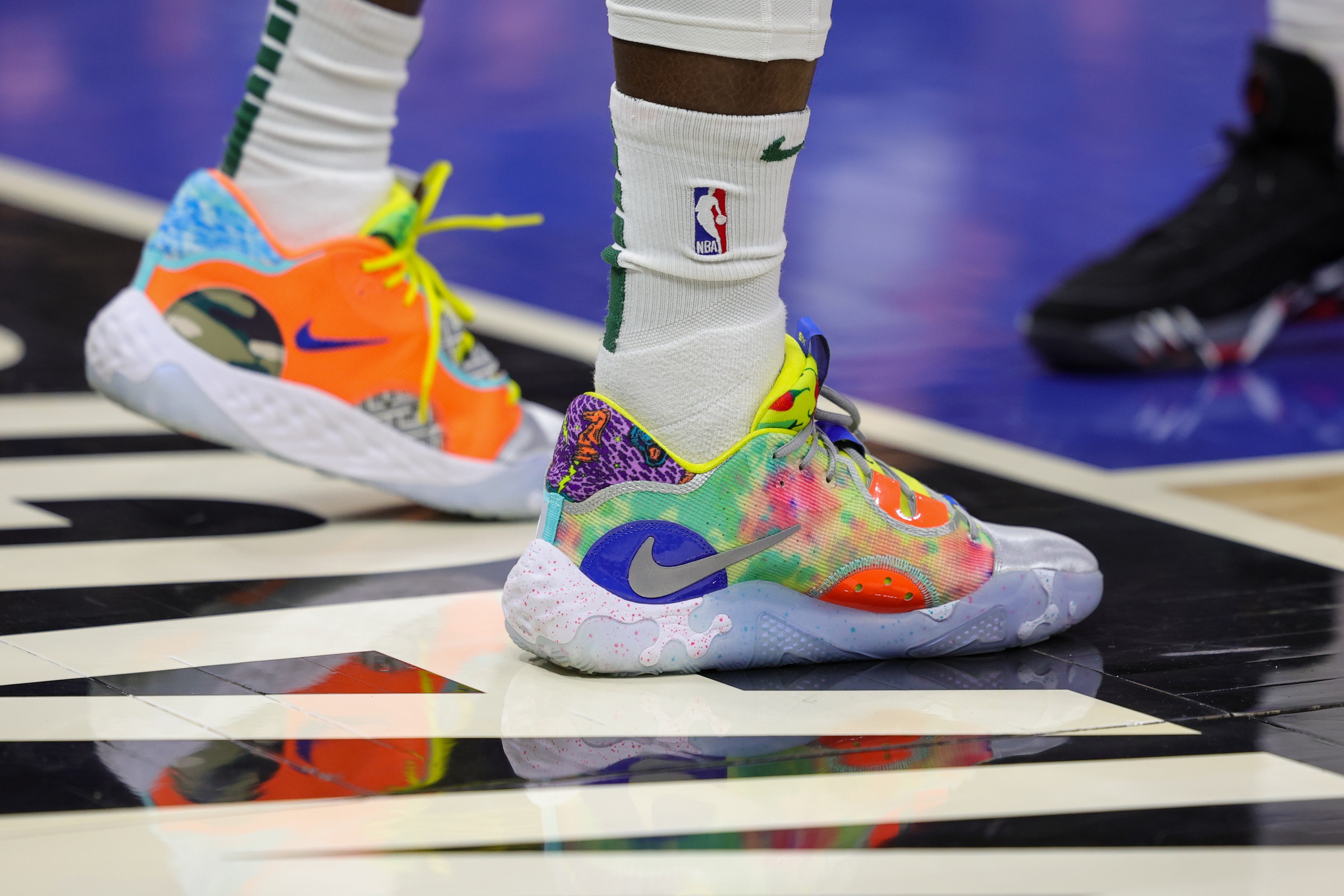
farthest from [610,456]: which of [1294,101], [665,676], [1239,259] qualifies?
[1294,101]

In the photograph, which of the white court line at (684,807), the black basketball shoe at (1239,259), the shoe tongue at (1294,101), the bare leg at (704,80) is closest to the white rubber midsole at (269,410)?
the bare leg at (704,80)

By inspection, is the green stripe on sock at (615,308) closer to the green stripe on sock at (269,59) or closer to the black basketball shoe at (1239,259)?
the green stripe on sock at (269,59)

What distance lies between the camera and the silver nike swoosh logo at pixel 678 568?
1.43 metres

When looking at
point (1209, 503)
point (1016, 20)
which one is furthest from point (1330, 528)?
point (1016, 20)

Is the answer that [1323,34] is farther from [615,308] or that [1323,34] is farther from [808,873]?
[808,873]

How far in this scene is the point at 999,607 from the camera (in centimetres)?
153

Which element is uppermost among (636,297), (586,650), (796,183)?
(796,183)

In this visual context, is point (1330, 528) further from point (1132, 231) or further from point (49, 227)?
point (49, 227)

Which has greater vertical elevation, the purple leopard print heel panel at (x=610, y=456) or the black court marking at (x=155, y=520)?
the purple leopard print heel panel at (x=610, y=456)

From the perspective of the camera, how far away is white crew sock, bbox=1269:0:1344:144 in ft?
9.98

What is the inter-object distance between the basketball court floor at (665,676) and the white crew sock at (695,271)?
216 mm

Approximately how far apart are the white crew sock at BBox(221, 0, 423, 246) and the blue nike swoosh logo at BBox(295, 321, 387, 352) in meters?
0.11

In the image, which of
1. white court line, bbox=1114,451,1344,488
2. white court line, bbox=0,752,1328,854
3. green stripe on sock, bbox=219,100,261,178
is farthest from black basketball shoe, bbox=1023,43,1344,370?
white court line, bbox=0,752,1328,854

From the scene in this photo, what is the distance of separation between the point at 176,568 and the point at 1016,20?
20.7 feet
